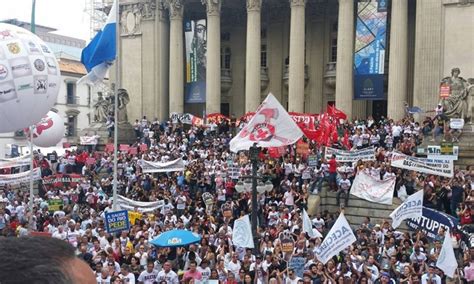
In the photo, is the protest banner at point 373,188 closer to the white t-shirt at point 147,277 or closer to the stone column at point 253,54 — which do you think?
the white t-shirt at point 147,277

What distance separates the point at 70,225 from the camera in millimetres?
17578

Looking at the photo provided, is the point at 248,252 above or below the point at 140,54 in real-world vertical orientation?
below

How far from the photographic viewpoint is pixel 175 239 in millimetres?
15719

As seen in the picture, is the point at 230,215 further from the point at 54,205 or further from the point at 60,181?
the point at 60,181

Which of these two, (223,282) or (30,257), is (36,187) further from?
(30,257)

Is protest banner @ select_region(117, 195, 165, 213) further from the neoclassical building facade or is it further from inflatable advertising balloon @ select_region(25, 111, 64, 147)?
the neoclassical building facade

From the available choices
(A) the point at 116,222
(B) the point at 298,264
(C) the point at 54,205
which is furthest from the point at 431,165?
(C) the point at 54,205

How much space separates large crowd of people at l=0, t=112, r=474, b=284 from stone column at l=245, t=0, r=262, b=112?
6.14 meters

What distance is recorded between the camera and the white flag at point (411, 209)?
15180 millimetres

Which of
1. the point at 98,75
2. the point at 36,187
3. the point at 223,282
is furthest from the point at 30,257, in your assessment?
the point at 36,187

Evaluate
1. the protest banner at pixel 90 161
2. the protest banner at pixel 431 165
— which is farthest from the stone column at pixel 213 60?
the protest banner at pixel 431 165

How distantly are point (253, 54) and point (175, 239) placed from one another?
92.8 feet

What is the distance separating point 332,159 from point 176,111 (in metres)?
23.8

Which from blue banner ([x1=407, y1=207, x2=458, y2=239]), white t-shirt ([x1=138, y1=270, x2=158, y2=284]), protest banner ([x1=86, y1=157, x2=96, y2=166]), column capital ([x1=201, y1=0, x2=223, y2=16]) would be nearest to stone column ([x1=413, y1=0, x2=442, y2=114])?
column capital ([x1=201, y1=0, x2=223, y2=16])
